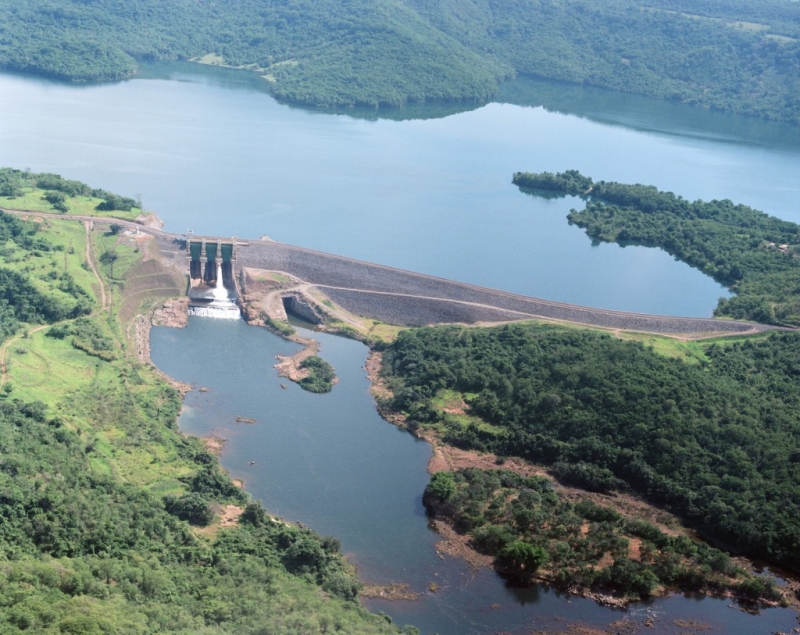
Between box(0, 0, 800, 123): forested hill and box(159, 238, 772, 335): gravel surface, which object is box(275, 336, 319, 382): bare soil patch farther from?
box(0, 0, 800, 123): forested hill

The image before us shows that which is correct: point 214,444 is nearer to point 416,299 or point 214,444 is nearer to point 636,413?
point 416,299

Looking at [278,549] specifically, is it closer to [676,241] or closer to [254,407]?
[254,407]

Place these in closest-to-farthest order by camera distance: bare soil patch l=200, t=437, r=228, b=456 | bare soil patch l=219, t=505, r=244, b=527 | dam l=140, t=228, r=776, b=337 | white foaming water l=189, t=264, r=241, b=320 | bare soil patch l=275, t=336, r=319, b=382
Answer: bare soil patch l=219, t=505, r=244, b=527 → bare soil patch l=200, t=437, r=228, b=456 → bare soil patch l=275, t=336, r=319, b=382 → dam l=140, t=228, r=776, b=337 → white foaming water l=189, t=264, r=241, b=320

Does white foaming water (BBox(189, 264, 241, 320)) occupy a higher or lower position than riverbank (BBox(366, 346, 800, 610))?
higher

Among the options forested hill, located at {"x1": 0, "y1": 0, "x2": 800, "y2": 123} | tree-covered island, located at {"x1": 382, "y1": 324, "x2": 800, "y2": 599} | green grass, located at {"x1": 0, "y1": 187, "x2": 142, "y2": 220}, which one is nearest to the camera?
tree-covered island, located at {"x1": 382, "y1": 324, "x2": 800, "y2": 599}

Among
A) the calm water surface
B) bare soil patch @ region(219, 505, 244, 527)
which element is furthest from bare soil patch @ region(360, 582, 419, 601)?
bare soil patch @ region(219, 505, 244, 527)

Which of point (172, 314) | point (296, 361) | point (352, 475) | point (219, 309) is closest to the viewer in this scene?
point (352, 475)

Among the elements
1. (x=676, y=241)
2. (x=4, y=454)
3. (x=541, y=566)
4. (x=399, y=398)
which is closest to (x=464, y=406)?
(x=399, y=398)

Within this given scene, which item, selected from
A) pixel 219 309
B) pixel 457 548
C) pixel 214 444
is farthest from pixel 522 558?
pixel 219 309
